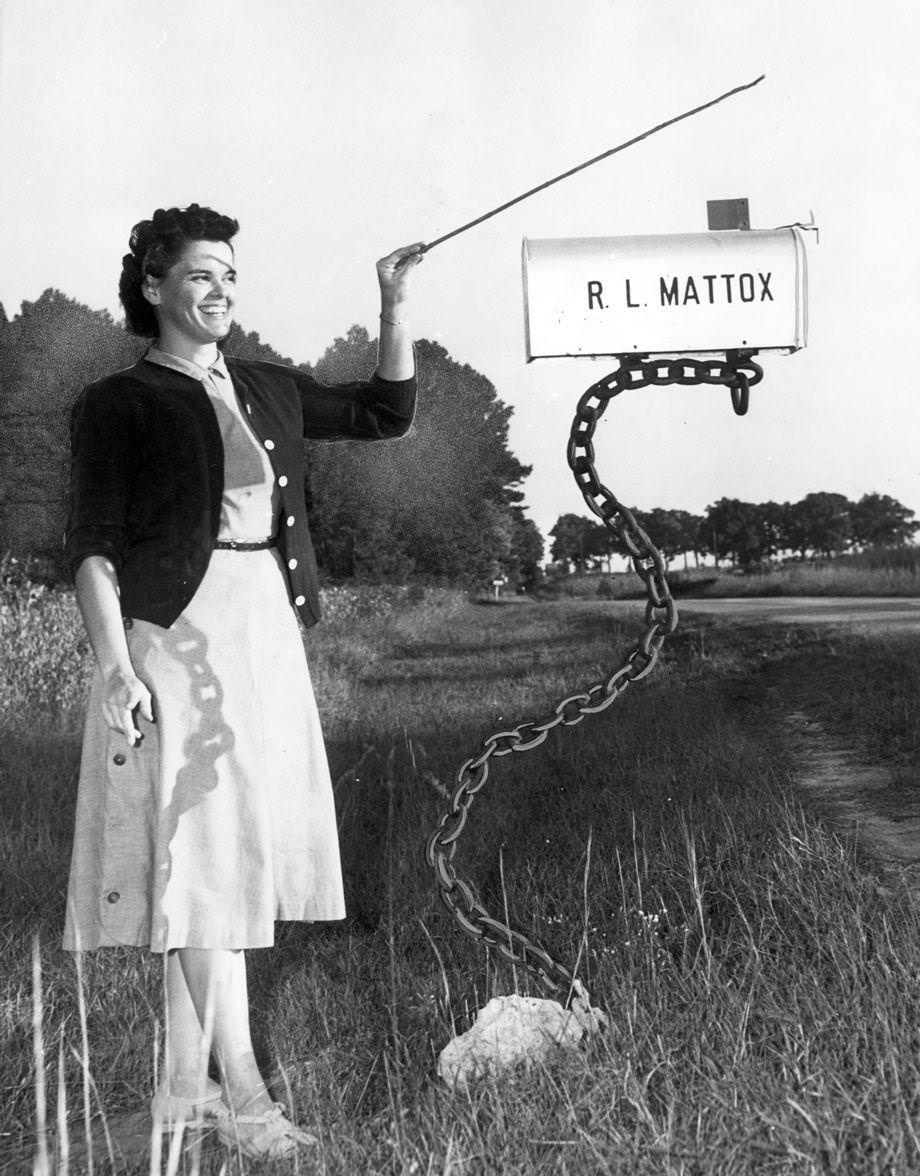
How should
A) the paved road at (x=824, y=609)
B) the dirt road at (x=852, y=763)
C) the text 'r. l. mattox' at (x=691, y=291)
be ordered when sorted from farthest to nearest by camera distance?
the paved road at (x=824, y=609)
the dirt road at (x=852, y=763)
the text 'r. l. mattox' at (x=691, y=291)

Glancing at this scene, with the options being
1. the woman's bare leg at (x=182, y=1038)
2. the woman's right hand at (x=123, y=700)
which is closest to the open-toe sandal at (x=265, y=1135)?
the woman's bare leg at (x=182, y=1038)

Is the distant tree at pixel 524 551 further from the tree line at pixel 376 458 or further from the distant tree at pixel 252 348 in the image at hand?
the distant tree at pixel 252 348

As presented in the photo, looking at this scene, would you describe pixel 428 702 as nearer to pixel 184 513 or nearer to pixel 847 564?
pixel 847 564

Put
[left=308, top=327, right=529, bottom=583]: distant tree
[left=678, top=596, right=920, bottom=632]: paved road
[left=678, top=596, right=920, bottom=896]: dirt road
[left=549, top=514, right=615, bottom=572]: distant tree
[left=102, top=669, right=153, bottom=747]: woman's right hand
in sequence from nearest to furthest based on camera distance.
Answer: [left=102, top=669, right=153, bottom=747]: woman's right hand
[left=678, top=596, right=920, bottom=896]: dirt road
[left=308, top=327, right=529, bottom=583]: distant tree
[left=549, top=514, right=615, bottom=572]: distant tree
[left=678, top=596, right=920, bottom=632]: paved road

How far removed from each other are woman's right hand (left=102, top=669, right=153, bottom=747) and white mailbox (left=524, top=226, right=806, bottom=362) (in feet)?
3.69

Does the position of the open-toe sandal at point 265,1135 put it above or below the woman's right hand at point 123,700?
below

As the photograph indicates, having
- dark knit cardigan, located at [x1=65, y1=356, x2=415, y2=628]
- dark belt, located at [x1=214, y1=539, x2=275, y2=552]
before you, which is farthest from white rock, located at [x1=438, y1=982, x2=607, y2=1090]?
dark belt, located at [x1=214, y1=539, x2=275, y2=552]

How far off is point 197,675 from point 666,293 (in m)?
1.35

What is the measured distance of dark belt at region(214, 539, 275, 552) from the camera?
113 inches

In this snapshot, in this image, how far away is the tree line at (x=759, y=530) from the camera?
4.15 meters

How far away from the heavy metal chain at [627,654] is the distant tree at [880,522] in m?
1.26

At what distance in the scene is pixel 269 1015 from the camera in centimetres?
353

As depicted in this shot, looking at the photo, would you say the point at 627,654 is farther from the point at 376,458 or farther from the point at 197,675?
the point at 376,458

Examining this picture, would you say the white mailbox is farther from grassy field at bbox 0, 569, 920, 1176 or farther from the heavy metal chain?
grassy field at bbox 0, 569, 920, 1176
